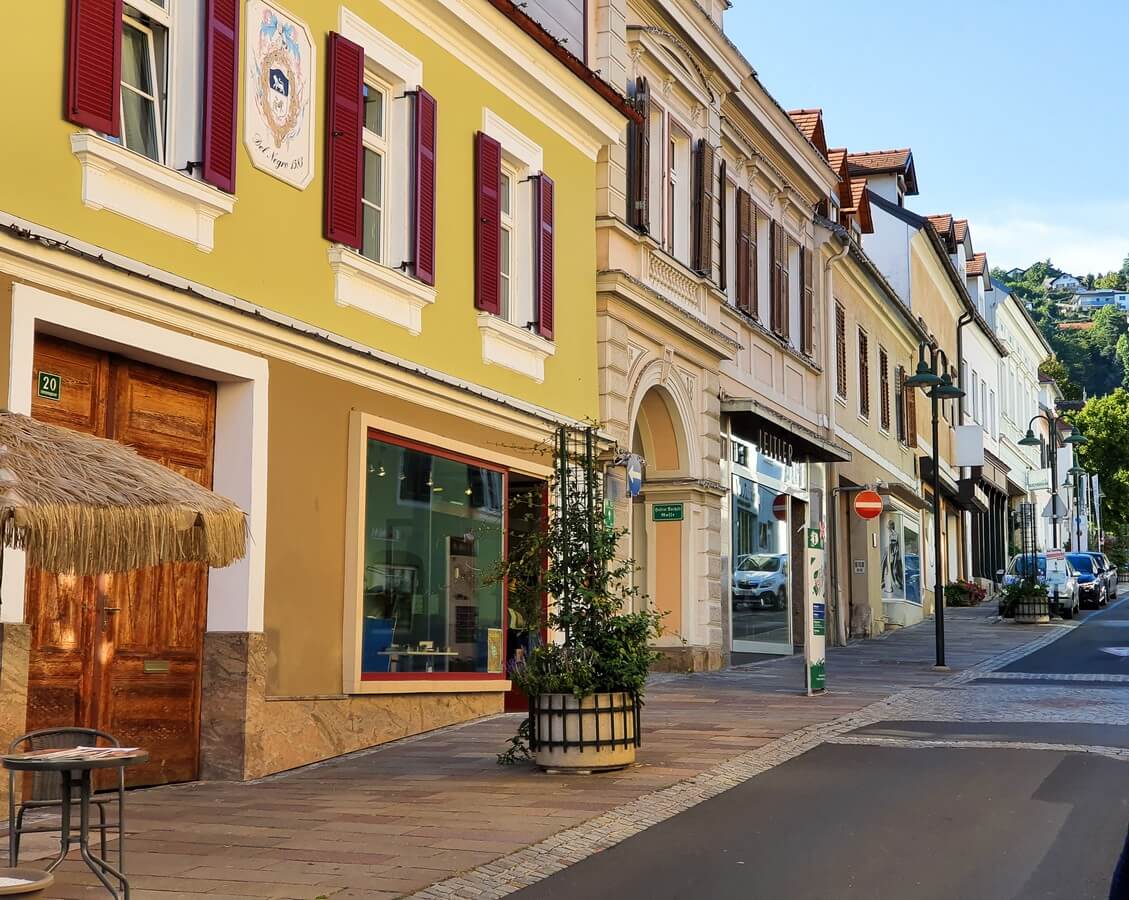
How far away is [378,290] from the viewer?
43.5 ft

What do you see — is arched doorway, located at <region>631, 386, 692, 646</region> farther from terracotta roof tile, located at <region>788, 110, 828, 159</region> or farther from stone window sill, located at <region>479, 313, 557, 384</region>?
terracotta roof tile, located at <region>788, 110, 828, 159</region>

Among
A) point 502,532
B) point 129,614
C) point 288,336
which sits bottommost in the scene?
point 129,614

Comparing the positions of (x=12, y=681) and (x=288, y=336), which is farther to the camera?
(x=288, y=336)

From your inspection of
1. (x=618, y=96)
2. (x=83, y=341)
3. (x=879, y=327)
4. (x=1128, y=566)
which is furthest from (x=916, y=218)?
(x=1128, y=566)

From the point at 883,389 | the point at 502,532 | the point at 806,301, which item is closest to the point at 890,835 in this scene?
the point at 502,532

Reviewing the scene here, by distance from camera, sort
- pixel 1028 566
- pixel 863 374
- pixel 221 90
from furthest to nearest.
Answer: pixel 1028 566 → pixel 863 374 → pixel 221 90

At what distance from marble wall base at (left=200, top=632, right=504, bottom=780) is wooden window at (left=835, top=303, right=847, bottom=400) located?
19069mm

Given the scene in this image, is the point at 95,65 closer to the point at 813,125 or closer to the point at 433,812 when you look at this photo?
the point at 433,812

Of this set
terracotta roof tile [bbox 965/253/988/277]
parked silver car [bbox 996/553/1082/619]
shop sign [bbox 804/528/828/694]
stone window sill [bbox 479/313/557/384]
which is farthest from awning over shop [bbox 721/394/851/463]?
terracotta roof tile [bbox 965/253/988/277]

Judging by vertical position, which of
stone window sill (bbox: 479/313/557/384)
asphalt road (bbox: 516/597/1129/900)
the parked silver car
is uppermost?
stone window sill (bbox: 479/313/557/384)

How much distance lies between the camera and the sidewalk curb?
757cm

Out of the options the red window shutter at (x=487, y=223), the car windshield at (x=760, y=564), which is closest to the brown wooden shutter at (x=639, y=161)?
the red window shutter at (x=487, y=223)

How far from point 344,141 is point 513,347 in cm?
376

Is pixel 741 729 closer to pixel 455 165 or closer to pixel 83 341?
pixel 455 165
